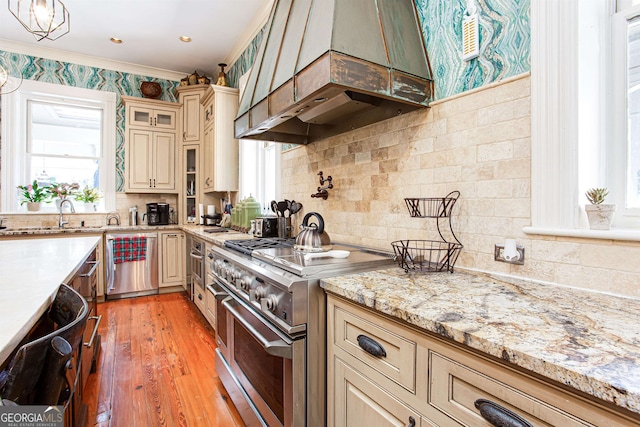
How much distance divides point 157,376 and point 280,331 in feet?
5.06

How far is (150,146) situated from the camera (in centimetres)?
462

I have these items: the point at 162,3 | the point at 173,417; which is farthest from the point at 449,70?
the point at 162,3

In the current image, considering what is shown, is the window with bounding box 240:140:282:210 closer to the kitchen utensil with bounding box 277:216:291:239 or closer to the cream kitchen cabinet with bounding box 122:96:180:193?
the kitchen utensil with bounding box 277:216:291:239

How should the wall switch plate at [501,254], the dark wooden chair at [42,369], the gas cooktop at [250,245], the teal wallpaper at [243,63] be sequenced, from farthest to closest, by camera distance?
the teal wallpaper at [243,63] < the gas cooktop at [250,245] < the wall switch plate at [501,254] < the dark wooden chair at [42,369]

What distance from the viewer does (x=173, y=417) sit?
1867 mm

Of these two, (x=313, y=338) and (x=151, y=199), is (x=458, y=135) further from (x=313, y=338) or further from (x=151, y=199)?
(x=151, y=199)

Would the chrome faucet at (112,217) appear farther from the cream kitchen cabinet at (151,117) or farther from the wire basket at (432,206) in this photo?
the wire basket at (432,206)

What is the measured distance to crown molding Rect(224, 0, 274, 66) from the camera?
324cm

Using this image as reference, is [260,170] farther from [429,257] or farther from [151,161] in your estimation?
[429,257]

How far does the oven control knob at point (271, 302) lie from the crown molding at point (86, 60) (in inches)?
188

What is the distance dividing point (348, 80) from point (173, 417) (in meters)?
2.05

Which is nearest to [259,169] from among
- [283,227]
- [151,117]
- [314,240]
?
[283,227]

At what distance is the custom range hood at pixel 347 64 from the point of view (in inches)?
54.6

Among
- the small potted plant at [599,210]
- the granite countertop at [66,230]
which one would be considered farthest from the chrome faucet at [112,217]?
the small potted plant at [599,210]
